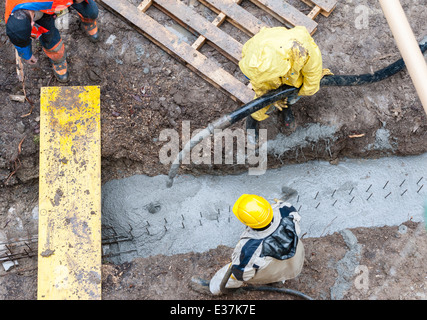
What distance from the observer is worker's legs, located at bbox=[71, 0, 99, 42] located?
433 cm

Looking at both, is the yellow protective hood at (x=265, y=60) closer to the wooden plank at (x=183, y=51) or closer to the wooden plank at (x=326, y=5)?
the wooden plank at (x=183, y=51)

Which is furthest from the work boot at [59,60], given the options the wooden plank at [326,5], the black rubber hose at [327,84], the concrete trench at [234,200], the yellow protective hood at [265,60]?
the wooden plank at [326,5]

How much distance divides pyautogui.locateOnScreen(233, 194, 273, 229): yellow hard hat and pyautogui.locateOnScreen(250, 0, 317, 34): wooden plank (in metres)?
2.32

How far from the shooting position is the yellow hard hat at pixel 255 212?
317 cm

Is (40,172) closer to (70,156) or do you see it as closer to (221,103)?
(70,156)

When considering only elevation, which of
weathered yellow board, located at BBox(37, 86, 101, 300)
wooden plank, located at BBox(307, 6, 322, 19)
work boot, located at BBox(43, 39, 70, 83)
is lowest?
weathered yellow board, located at BBox(37, 86, 101, 300)

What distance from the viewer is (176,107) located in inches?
184

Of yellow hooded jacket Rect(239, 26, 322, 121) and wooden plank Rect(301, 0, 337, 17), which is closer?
yellow hooded jacket Rect(239, 26, 322, 121)

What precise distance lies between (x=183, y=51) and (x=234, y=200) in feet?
5.66

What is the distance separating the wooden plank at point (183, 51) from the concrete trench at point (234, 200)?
1.02 meters

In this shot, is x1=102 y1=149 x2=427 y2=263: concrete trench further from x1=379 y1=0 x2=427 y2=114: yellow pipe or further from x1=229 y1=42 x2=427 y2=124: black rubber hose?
x1=379 y1=0 x2=427 y2=114: yellow pipe

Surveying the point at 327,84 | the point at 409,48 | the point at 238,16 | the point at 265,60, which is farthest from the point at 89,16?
the point at 409,48

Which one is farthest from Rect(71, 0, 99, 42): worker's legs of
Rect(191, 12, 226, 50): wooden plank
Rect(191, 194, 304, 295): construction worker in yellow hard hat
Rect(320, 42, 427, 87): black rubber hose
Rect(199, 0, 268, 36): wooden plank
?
Rect(191, 194, 304, 295): construction worker in yellow hard hat

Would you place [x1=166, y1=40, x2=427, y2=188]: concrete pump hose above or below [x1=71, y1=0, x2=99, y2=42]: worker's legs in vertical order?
above
